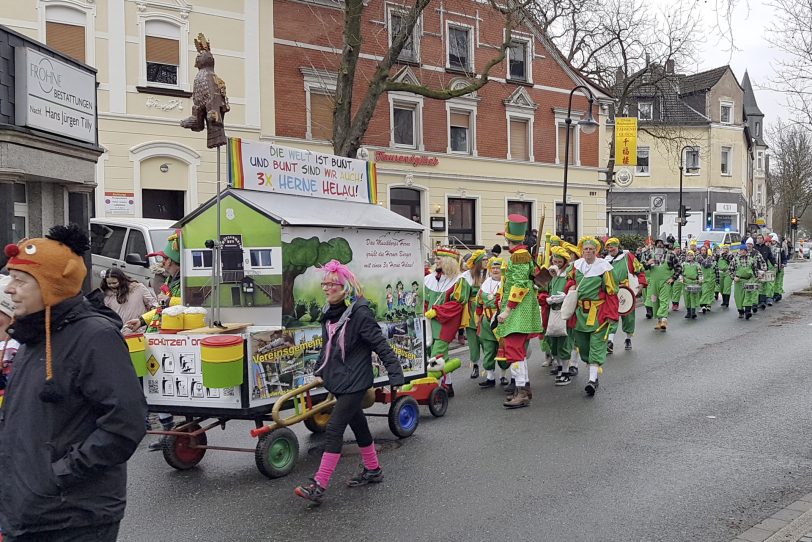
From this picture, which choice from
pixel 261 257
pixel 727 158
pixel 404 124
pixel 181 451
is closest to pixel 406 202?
pixel 404 124

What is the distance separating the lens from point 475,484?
20.1 ft

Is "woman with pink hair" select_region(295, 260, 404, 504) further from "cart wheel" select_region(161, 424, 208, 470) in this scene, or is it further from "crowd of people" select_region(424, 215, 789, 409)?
"crowd of people" select_region(424, 215, 789, 409)

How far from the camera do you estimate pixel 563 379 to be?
10.5m

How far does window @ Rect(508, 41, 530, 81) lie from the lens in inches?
1260

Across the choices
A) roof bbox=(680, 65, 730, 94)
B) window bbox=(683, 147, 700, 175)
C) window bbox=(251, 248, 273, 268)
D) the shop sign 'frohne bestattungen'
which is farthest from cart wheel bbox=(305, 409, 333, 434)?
roof bbox=(680, 65, 730, 94)

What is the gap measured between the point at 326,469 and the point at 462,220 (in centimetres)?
2499

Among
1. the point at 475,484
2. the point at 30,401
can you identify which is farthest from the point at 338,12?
the point at 30,401

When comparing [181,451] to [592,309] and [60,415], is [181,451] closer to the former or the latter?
[60,415]

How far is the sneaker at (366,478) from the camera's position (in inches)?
242

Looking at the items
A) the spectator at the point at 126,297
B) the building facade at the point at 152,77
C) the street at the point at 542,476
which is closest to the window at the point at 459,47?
the building facade at the point at 152,77

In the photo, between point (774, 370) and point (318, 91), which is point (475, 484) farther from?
point (318, 91)

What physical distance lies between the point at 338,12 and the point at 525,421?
826 inches

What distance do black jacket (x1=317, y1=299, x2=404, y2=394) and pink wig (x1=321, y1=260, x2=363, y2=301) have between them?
0.09 m

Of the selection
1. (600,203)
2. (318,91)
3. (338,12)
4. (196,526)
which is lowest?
(196,526)
